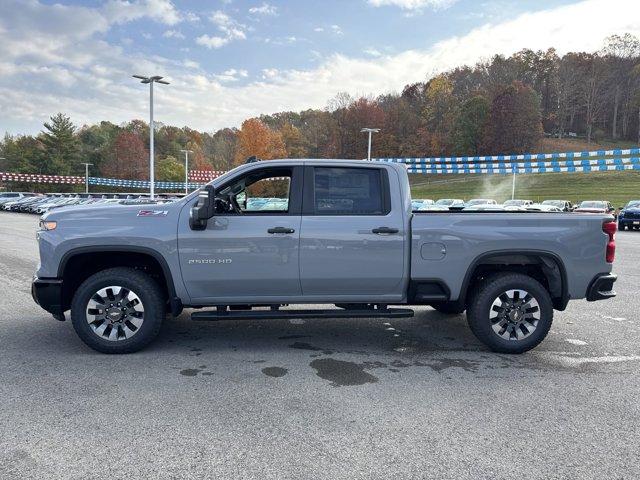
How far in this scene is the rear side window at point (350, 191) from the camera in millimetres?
4859

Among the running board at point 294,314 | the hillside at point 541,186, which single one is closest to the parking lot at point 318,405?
the running board at point 294,314

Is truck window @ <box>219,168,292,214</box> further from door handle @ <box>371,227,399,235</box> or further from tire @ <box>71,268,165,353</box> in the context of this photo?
tire @ <box>71,268,165,353</box>

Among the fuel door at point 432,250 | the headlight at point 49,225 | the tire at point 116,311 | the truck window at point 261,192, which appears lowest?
the tire at point 116,311

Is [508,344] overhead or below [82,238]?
below

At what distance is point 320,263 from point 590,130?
10033 centimetres

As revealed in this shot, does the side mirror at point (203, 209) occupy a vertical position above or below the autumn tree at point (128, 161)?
below

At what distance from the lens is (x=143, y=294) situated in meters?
4.72

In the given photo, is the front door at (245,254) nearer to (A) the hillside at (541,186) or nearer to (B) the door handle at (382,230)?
(B) the door handle at (382,230)

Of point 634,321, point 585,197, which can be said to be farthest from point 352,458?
point 585,197

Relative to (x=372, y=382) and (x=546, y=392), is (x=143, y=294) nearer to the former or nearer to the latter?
(x=372, y=382)

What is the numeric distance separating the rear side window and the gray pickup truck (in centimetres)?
1

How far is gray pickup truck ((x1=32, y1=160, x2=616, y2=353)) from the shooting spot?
469cm

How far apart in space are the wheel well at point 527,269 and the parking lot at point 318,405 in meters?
0.64

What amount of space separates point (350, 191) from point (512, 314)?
2076 mm
